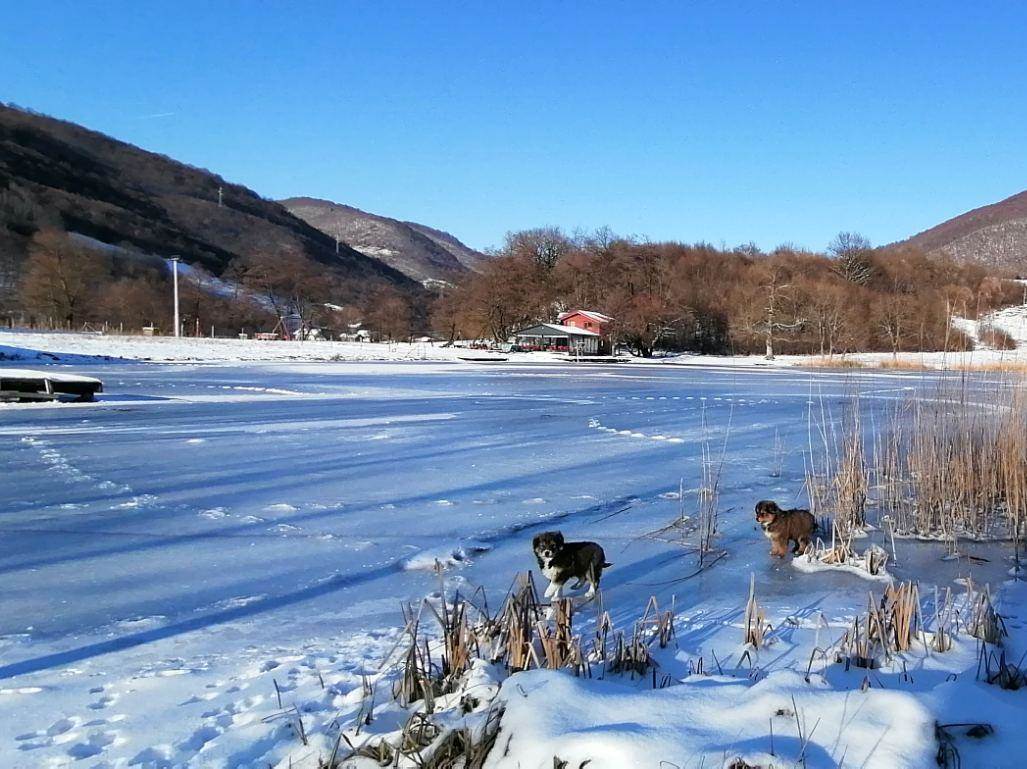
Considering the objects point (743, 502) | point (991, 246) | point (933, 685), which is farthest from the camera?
point (991, 246)

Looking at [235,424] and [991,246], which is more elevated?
[991,246]

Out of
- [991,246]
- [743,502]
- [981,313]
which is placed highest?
[991,246]

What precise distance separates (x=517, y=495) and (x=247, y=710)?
4301 mm

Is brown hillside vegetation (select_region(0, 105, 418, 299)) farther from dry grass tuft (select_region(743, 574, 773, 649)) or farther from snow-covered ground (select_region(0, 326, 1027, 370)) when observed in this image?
dry grass tuft (select_region(743, 574, 773, 649))

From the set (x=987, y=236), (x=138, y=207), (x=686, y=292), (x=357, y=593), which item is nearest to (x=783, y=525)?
(x=357, y=593)

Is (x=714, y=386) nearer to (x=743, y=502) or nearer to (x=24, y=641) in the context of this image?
(x=743, y=502)

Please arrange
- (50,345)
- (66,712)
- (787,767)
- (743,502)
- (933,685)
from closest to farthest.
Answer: (787,767), (66,712), (933,685), (743,502), (50,345)

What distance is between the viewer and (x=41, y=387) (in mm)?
14273

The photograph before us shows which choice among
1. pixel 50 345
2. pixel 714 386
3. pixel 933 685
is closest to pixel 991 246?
pixel 714 386

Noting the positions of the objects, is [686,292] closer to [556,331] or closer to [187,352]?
[556,331]

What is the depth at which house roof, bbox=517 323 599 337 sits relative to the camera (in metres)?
56.6

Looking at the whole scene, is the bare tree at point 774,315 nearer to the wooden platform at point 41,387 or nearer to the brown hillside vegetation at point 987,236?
the wooden platform at point 41,387

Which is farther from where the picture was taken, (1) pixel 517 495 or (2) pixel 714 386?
(2) pixel 714 386

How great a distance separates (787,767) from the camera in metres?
2.11
